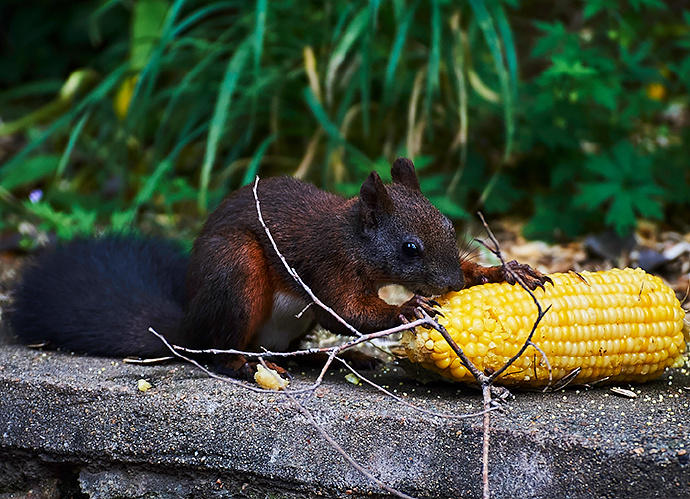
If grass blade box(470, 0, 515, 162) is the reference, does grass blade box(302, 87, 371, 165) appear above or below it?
below

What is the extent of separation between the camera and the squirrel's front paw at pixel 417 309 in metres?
2.43

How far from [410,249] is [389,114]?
2565 millimetres

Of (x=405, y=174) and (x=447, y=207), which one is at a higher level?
(x=405, y=174)

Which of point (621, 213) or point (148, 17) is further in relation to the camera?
point (148, 17)

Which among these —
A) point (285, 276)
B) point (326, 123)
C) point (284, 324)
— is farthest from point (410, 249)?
point (326, 123)

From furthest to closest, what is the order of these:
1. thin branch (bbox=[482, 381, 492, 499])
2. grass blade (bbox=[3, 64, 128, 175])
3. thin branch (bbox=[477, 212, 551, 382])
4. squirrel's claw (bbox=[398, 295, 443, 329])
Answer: grass blade (bbox=[3, 64, 128, 175]) → squirrel's claw (bbox=[398, 295, 443, 329]) → thin branch (bbox=[477, 212, 551, 382]) → thin branch (bbox=[482, 381, 492, 499])

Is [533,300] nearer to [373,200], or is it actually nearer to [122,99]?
[373,200]

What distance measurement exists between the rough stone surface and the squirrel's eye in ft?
1.32

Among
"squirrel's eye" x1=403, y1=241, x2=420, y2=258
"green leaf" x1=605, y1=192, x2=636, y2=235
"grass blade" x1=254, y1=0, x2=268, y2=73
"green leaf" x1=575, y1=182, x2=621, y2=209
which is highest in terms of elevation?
"grass blade" x1=254, y1=0, x2=268, y2=73

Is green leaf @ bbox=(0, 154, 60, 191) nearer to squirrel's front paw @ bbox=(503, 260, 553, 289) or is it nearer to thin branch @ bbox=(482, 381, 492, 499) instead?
squirrel's front paw @ bbox=(503, 260, 553, 289)

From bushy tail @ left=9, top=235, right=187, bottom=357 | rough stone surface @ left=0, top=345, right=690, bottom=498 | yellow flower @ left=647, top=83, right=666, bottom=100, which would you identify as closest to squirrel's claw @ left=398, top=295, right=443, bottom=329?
rough stone surface @ left=0, top=345, right=690, bottom=498

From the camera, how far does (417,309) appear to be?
243 cm

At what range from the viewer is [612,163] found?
435 cm

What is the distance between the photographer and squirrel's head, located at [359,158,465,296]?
8.35 ft
